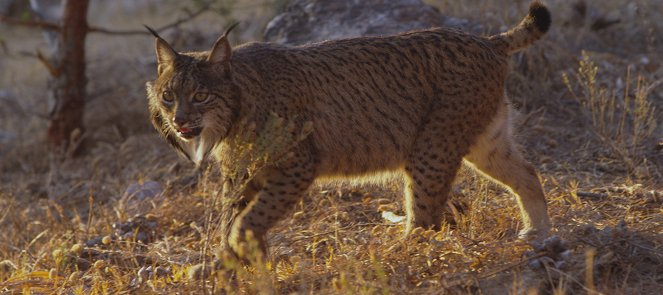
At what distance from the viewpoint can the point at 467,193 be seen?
5.88 meters

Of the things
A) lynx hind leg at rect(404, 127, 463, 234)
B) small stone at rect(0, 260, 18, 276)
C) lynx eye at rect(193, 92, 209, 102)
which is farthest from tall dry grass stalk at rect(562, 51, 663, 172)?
small stone at rect(0, 260, 18, 276)

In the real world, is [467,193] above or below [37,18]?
below

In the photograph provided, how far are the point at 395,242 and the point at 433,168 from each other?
23.5 inches

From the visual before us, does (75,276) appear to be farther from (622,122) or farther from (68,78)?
(68,78)

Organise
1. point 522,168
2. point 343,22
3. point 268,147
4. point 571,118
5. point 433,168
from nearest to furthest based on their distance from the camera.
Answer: point 268,147, point 433,168, point 522,168, point 571,118, point 343,22

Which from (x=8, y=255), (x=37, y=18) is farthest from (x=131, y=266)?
(x=37, y=18)

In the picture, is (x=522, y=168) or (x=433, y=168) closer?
(x=433, y=168)

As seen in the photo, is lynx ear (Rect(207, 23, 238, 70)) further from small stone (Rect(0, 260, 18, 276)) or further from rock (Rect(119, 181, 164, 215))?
rock (Rect(119, 181, 164, 215))

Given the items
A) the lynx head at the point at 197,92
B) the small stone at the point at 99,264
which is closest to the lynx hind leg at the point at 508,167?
the lynx head at the point at 197,92

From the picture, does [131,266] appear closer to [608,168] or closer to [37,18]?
[608,168]

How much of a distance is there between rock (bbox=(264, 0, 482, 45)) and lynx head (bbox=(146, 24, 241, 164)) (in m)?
3.38

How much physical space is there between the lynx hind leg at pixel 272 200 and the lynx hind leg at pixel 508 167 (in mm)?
1154

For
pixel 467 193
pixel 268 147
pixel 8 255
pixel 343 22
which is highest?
pixel 343 22

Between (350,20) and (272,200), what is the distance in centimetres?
385
